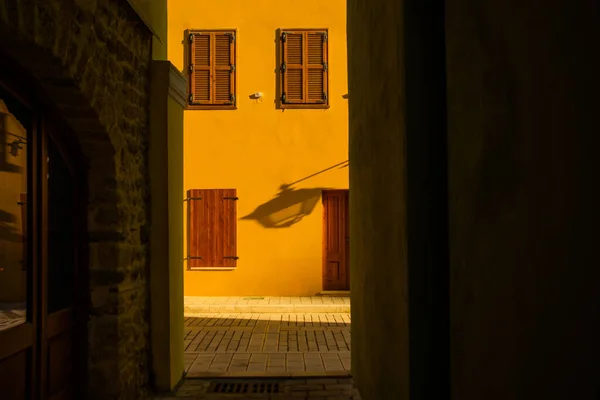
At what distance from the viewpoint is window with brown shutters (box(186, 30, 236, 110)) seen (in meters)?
11.1

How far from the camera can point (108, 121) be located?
382 cm

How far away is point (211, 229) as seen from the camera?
10.8 m

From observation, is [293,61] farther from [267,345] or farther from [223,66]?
[267,345]

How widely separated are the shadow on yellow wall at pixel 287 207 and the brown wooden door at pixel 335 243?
384mm

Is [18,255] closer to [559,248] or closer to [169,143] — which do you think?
[169,143]

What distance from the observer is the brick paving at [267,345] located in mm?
5661

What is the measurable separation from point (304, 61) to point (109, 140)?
7.76 m

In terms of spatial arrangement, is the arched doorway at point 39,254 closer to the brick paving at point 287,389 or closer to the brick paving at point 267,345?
the brick paving at point 287,389

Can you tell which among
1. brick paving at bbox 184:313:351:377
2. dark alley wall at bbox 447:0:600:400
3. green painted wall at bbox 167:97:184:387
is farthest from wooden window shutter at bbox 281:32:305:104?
dark alley wall at bbox 447:0:600:400

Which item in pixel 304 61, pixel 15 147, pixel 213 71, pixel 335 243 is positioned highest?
pixel 304 61

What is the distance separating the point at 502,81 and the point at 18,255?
113 inches

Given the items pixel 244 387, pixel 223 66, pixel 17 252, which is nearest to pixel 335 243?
pixel 223 66

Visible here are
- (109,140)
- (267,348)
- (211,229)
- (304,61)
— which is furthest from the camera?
(304,61)

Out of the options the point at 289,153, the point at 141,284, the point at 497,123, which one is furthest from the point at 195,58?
the point at 497,123
